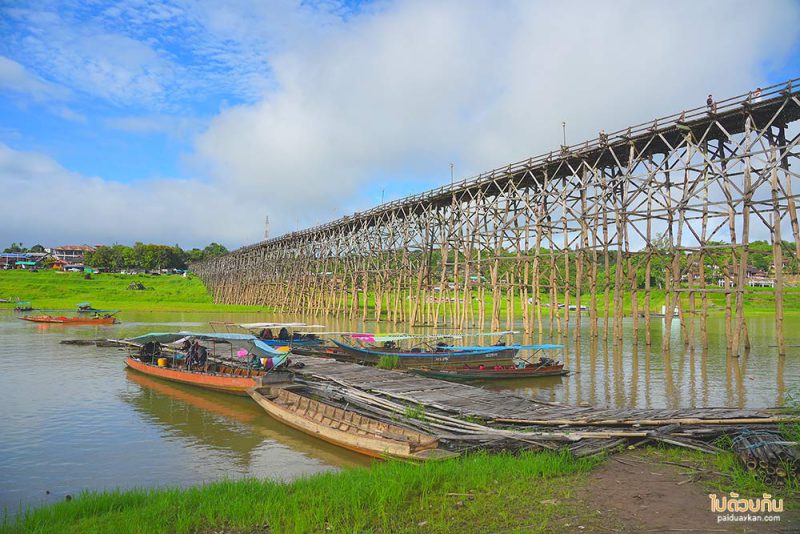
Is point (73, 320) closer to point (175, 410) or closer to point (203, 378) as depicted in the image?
point (203, 378)

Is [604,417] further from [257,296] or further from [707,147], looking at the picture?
[257,296]

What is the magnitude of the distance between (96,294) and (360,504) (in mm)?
72521

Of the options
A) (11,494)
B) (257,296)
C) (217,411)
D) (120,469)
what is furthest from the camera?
(257,296)

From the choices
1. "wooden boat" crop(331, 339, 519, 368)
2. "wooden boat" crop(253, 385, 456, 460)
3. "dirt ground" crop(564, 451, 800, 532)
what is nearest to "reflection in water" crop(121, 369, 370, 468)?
"wooden boat" crop(253, 385, 456, 460)

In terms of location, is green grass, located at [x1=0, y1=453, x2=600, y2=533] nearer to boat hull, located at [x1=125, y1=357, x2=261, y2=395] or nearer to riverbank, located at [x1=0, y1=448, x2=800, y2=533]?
riverbank, located at [x1=0, y1=448, x2=800, y2=533]

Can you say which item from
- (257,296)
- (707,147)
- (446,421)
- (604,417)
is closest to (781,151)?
(707,147)

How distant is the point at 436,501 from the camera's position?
286 inches

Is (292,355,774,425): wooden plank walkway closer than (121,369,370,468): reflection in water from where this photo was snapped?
Yes

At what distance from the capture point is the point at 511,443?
969cm

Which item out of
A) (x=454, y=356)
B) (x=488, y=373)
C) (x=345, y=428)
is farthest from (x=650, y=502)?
(x=454, y=356)

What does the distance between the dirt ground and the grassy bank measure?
57.3 metres

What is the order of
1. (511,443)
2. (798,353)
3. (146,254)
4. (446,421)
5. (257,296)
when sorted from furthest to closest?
1. (146,254)
2. (257,296)
3. (798,353)
4. (446,421)
5. (511,443)

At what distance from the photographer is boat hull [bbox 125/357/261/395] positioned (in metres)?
16.7

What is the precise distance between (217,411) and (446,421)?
304 inches
